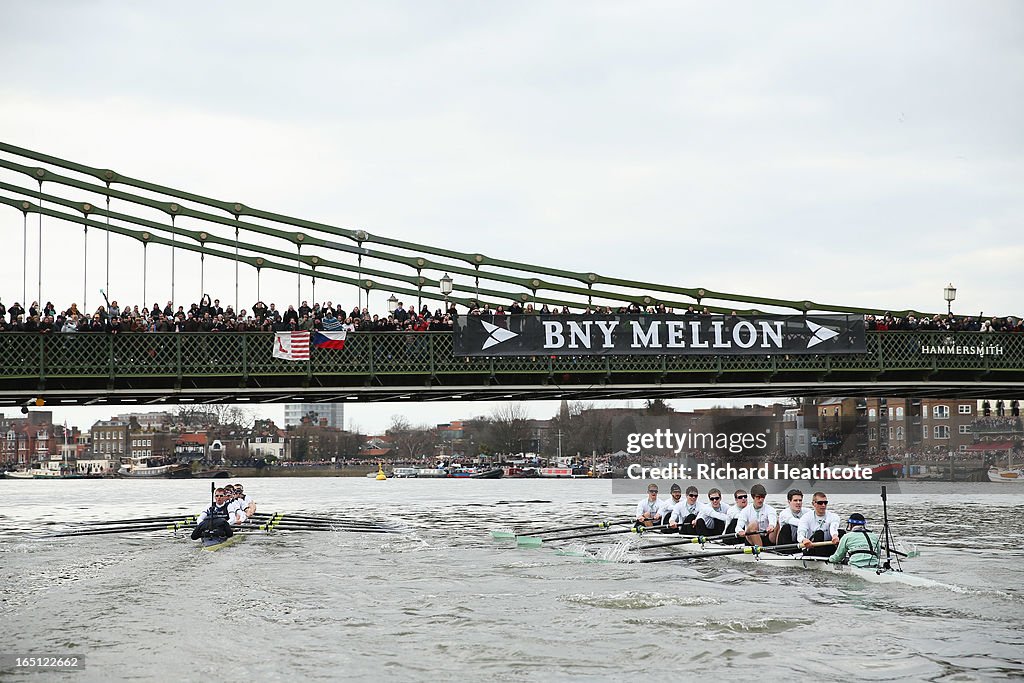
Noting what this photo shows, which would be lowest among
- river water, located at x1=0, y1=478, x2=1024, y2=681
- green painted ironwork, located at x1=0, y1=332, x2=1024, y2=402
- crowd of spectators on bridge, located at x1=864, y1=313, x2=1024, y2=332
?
river water, located at x1=0, y1=478, x2=1024, y2=681

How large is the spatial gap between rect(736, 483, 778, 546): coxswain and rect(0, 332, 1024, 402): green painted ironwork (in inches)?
319

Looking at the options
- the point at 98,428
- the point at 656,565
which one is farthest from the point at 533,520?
the point at 98,428

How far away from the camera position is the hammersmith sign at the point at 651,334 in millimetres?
31703

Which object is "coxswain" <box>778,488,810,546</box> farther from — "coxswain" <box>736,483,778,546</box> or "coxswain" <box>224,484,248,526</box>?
"coxswain" <box>224,484,248,526</box>

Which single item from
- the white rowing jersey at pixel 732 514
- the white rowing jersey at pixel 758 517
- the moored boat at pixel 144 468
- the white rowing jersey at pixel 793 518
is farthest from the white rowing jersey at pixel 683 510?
the moored boat at pixel 144 468

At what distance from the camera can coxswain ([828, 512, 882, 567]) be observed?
2141 centimetres

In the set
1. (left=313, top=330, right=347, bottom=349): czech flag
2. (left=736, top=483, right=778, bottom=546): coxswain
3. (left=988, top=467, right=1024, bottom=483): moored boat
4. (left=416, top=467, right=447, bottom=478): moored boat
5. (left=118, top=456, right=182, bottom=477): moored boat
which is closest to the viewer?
(left=736, top=483, right=778, bottom=546): coxswain

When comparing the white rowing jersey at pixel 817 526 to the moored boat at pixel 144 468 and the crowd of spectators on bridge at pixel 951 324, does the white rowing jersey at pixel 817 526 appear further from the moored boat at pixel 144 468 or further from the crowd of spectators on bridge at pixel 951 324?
the moored boat at pixel 144 468

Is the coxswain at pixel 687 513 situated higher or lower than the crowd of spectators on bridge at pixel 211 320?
lower

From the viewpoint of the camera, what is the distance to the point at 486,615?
1923 centimetres

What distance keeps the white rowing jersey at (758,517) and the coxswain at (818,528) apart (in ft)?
5.47

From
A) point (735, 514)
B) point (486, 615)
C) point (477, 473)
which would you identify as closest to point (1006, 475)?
point (477, 473)

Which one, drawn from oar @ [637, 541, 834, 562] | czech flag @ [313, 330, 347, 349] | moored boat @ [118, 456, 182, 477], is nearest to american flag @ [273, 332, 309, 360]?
czech flag @ [313, 330, 347, 349]

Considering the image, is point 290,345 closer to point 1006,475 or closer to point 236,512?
point 236,512
